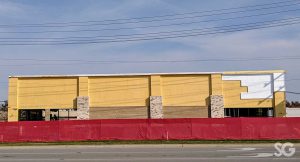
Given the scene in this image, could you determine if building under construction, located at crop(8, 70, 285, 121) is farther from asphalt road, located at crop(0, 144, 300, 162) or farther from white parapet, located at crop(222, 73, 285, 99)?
asphalt road, located at crop(0, 144, 300, 162)

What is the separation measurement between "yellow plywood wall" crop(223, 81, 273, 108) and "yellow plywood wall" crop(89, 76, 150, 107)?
24.3ft

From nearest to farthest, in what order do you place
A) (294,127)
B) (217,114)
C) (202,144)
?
(202,144) < (294,127) < (217,114)

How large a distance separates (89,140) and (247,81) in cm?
1718

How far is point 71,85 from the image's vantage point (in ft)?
146

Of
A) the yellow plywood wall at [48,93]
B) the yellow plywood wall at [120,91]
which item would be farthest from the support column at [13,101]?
the yellow plywood wall at [120,91]

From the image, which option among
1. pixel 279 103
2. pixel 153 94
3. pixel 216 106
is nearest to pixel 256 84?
pixel 279 103

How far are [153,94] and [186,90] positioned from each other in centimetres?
305

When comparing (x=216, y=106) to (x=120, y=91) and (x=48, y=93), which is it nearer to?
(x=120, y=91)

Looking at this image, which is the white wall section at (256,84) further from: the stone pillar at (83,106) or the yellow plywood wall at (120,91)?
the stone pillar at (83,106)

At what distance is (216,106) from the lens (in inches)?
1697

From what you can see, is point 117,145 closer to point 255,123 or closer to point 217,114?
point 255,123

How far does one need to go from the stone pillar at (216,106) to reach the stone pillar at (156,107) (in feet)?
15.0

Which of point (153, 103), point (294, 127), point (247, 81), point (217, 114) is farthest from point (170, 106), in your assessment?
point (294, 127)

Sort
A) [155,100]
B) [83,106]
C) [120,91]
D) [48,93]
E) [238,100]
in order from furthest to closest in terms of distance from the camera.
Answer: [48,93] → [120,91] → [83,106] → [238,100] → [155,100]
